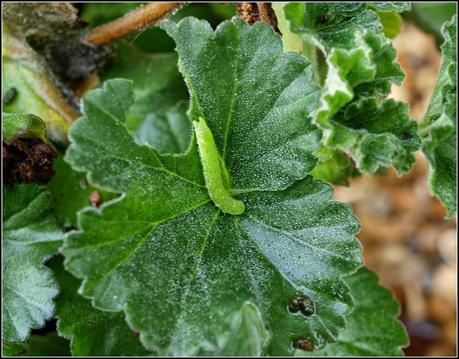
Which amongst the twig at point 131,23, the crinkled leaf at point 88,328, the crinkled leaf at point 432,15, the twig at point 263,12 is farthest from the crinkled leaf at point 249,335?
the crinkled leaf at point 432,15

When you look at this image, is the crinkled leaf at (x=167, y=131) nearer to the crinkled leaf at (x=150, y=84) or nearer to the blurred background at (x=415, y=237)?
the crinkled leaf at (x=150, y=84)

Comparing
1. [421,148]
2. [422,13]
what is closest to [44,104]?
[421,148]

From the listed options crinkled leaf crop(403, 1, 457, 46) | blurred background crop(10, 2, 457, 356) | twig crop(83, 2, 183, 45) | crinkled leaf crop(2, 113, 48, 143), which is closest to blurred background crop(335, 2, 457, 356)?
blurred background crop(10, 2, 457, 356)

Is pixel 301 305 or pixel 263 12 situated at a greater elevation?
pixel 263 12

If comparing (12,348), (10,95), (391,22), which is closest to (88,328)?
(12,348)

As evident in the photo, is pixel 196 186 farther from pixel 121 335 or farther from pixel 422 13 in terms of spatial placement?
pixel 422 13

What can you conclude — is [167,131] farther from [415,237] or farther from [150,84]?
[415,237]
